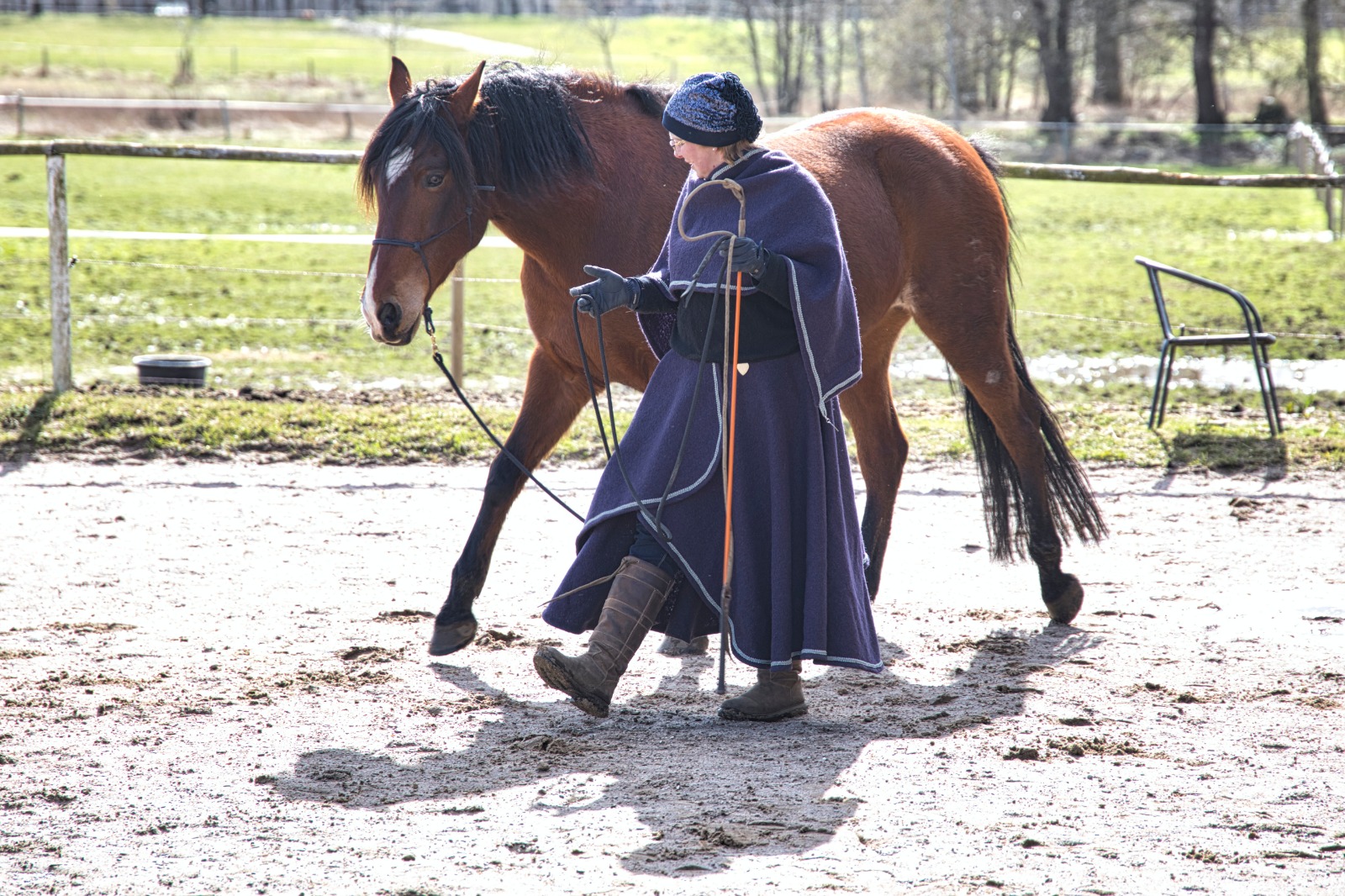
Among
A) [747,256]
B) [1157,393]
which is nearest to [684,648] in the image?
[747,256]

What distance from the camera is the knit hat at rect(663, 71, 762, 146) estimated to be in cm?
339

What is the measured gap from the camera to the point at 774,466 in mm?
3463

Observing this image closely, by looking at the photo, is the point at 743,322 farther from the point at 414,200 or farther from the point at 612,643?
the point at 414,200

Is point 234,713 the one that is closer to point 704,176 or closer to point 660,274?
point 660,274

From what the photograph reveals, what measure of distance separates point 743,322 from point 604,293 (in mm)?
403

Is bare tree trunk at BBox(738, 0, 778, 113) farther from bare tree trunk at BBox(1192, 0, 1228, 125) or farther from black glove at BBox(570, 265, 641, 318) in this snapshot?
black glove at BBox(570, 265, 641, 318)

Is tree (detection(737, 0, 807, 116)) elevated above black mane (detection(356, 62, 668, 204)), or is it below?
above

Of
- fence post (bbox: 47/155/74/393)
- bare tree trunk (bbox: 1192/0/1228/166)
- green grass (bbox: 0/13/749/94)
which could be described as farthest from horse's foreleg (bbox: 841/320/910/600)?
bare tree trunk (bbox: 1192/0/1228/166)

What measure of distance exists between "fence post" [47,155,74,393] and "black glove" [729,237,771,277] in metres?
5.75

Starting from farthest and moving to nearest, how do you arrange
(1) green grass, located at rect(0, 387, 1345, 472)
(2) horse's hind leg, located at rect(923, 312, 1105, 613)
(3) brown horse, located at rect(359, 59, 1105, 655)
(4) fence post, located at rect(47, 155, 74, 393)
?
(4) fence post, located at rect(47, 155, 74, 393) < (1) green grass, located at rect(0, 387, 1345, 472) < (2) horse's hind leg, located at rect(923, 312, 1105, 613) < (3) brown horse, located at rect(359, 59, 1105, 655)

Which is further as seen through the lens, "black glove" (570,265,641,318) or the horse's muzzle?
the horse's muzzle

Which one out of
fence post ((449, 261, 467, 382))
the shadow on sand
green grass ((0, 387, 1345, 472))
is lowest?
the shadow on sand

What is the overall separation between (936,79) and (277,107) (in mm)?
20282

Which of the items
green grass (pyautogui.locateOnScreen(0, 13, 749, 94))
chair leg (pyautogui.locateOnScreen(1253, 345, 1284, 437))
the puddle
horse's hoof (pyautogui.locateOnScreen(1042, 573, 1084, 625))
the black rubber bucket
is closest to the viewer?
horse's hoof (pyautogui.locateOnScreen(1042, 573, 1084, 625))
